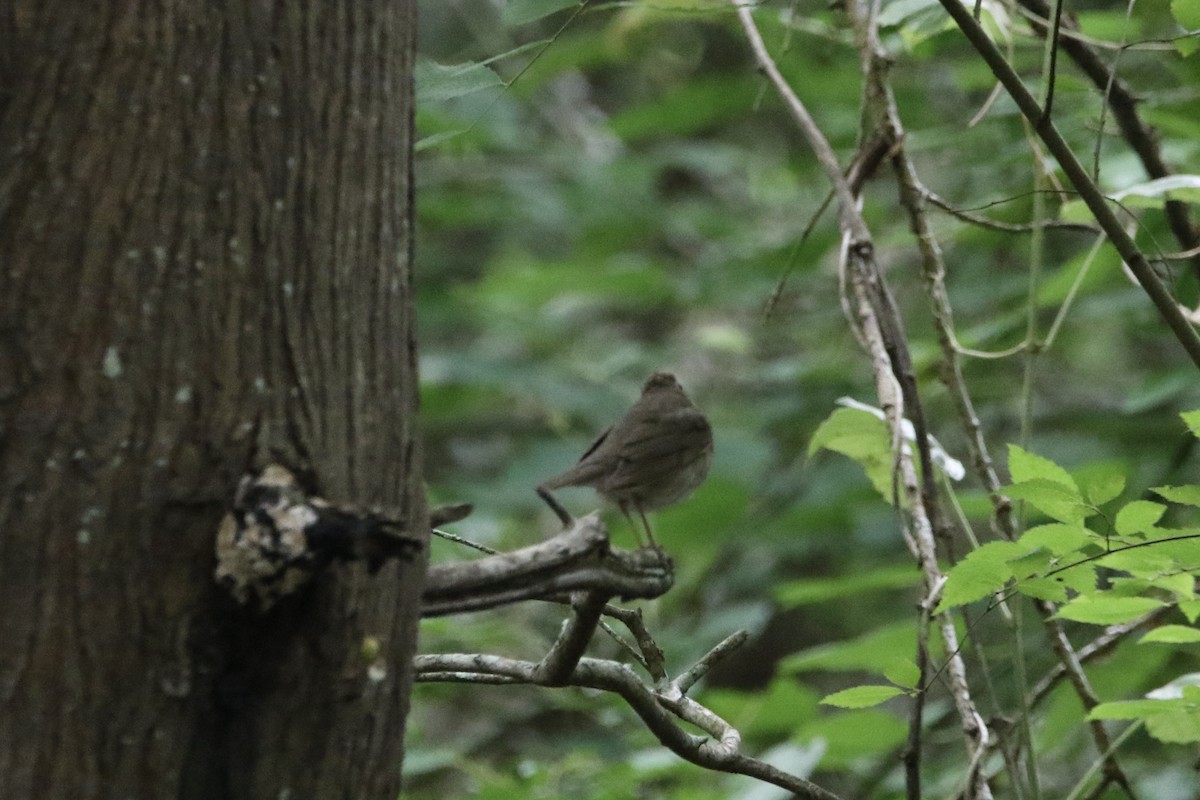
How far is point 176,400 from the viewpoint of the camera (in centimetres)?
133

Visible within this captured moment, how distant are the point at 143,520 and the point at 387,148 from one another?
0.48 metres

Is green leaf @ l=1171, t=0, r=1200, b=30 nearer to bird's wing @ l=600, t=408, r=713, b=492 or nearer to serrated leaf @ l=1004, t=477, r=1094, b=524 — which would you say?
serrated leaf @ l=1004, t=477, r=1094, b=524

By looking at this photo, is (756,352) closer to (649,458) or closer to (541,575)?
(649,458)

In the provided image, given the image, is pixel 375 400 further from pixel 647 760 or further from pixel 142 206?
pixel 647 760

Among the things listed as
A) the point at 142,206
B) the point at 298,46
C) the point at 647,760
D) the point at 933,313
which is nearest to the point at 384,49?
the point at 298,46

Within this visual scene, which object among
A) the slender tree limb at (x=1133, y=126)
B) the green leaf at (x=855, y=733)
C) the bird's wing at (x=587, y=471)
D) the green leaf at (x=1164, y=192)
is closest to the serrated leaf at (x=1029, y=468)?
the green leaf at (x=1164, y=192)

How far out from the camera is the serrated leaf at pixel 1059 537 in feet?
6.22

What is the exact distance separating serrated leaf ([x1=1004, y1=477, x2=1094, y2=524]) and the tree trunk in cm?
92

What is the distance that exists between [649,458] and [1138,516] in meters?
1.05

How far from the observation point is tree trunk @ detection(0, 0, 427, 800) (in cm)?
130

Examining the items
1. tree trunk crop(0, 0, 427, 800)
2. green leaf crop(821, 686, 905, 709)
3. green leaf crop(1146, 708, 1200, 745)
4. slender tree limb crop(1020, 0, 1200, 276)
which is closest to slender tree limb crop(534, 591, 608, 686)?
tree trunk crop(0, 0, 427, 800)

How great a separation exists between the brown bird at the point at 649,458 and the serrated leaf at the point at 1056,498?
0.90m

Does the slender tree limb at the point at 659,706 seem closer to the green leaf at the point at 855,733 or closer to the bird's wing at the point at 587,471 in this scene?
the bird's wing at the point at 587,471

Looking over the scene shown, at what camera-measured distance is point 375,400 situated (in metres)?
1.44
